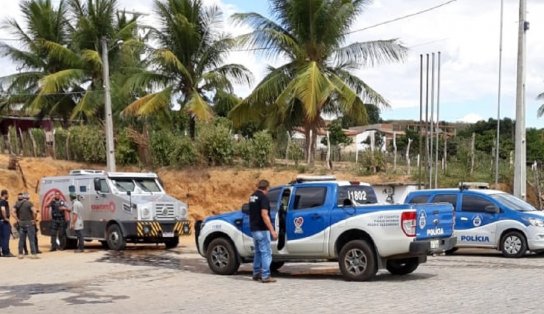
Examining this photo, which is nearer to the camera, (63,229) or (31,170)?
(63,229)

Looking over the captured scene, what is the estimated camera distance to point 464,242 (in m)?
17.9

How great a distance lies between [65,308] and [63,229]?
1215 cm

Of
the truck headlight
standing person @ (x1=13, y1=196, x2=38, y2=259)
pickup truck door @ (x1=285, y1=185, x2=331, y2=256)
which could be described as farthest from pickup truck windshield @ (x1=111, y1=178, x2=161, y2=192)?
the truck headlight

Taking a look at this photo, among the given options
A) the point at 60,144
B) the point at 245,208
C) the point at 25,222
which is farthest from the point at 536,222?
the point at 60,144

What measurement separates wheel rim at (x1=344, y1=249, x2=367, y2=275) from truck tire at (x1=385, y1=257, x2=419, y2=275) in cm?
A: 107

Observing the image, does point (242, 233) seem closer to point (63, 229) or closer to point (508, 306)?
point (508, 306)

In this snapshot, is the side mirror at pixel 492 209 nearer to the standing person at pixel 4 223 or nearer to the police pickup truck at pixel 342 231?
the police pickup truck at pixel 342 231

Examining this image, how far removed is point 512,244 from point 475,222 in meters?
0.99

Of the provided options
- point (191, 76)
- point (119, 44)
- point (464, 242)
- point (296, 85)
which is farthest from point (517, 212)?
point (119, 44)

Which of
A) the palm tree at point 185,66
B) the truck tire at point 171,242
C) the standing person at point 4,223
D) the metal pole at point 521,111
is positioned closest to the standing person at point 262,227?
the truck tire at point 171,242

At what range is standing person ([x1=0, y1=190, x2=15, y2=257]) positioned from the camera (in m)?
19.6

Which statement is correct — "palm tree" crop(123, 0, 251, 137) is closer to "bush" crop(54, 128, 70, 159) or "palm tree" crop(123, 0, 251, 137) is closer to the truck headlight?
"bush" crop(54, 128, 70, 159)

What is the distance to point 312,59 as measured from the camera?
99.2ft

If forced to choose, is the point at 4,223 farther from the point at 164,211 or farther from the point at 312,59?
the point at 312,59
